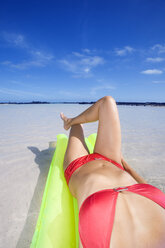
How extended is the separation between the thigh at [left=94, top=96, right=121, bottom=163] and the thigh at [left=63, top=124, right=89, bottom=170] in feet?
0.72

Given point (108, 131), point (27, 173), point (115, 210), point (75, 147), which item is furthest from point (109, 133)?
point (27, 173)

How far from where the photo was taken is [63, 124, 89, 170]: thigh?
1.76 metres

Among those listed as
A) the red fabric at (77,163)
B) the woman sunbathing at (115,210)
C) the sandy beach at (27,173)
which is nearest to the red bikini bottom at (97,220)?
the woman sunbathing at (115,210)

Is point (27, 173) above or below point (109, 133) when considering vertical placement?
below

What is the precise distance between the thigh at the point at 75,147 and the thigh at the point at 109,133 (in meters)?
0.22

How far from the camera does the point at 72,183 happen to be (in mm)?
1393

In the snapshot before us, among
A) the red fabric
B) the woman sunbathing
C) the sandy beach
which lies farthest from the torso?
the sandy beach

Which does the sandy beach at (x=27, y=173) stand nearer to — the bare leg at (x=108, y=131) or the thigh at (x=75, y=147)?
the thigh at (x=75, y=147)

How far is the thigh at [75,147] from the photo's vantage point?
176 centimetres

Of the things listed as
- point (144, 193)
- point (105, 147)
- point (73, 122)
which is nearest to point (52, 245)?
point (144, 193)

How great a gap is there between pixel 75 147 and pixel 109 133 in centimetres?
48

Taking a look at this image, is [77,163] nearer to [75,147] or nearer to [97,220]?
[75,147]

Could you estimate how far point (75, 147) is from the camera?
73.8 inches

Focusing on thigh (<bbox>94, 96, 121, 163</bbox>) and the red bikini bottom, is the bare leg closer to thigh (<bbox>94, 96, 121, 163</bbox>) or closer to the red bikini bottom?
thigh (<bbox>94, 96, 121, 163</bbox>)
